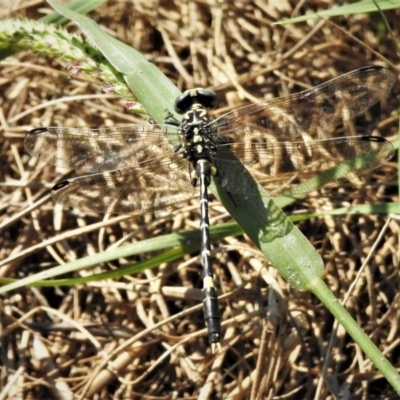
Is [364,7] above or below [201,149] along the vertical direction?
above

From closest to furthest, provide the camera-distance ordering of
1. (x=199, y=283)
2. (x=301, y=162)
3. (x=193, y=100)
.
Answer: (x=301, y=162)
(x=193, y=100)
(x=199, y=283)

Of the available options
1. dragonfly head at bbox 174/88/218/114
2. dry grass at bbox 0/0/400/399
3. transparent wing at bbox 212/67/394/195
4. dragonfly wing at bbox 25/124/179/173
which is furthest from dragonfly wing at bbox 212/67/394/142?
dry grass at bbox 0/0/400/399

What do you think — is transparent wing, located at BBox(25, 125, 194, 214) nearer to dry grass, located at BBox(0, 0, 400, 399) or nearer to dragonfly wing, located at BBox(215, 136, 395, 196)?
dragonfly wing, located at BBox(215, 136, 395, 196)

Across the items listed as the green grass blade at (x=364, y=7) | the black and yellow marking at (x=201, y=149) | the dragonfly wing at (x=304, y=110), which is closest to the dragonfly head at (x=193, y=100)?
the black and yellow marking at (x=201, y=149)

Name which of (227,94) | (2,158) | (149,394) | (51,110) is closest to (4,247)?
Answer: (2,158)

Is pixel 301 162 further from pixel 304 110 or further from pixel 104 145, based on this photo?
pixel 104 145

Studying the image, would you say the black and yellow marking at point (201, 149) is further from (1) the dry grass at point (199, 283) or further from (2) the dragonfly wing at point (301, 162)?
(1) the dry grass at point (199, 283)

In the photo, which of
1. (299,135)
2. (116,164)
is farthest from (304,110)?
(116,164)

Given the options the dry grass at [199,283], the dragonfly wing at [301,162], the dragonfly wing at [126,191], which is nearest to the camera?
the dragonfly wing at [301,162]
